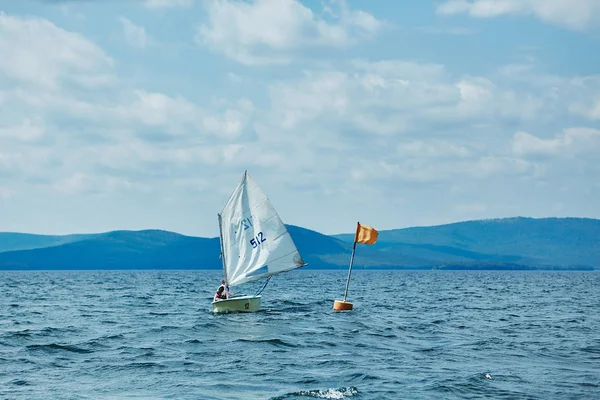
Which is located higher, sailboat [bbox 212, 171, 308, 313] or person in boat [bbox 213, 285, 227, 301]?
sailboat [bbox 212, 171, 308, 313]

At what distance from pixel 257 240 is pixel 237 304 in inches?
170

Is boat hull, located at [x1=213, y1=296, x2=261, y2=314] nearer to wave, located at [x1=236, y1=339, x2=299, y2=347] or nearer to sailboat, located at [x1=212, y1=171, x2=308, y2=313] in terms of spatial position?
sailboat, located at [x1=212, y1=171, x2=308, y2=313]

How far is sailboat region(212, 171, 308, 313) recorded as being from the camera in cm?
4997

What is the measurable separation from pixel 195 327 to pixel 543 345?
19.1m

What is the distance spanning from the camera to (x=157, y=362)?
31.7 m

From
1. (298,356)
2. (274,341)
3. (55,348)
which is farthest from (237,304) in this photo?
(298,356)

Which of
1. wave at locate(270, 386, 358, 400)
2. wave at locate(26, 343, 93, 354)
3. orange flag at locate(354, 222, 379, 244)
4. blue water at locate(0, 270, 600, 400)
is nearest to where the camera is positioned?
wave at locate(270, 386, 358, 400)

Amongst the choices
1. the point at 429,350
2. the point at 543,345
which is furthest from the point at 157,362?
the point at 543,345

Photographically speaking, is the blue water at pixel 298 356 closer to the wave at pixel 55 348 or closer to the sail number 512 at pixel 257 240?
the wave at pixel 55 348

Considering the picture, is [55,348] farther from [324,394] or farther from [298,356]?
[324,394]

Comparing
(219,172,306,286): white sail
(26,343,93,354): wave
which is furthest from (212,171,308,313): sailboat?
(26,343,93,354): wave

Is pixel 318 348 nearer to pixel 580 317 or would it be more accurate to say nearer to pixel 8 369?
pixel 8 369

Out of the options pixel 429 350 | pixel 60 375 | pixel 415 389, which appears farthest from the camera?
pixel 429 350

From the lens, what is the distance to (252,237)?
164ft
